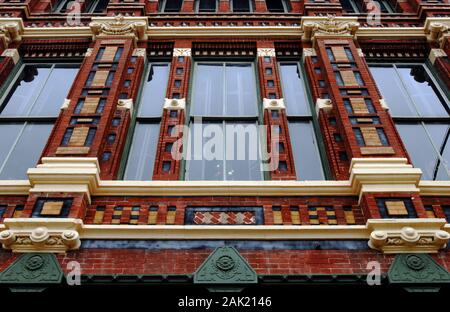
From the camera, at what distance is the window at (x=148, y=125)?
972 centimetres

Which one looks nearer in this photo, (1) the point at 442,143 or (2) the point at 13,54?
(1) the point at 442,143

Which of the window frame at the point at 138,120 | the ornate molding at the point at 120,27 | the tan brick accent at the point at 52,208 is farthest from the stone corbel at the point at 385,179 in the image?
the ornate molding at the point at 120,27

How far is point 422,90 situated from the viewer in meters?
11.8

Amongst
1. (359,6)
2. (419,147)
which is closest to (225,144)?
(419,147)

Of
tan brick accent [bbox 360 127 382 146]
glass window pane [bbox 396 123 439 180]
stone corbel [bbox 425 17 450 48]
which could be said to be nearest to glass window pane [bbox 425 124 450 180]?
glass window pane [bbox 396 123 439 180]

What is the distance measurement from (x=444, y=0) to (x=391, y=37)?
2.42 m

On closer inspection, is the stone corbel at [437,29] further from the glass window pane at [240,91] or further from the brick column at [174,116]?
the brick column at [174,116]

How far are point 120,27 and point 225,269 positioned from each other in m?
7.58

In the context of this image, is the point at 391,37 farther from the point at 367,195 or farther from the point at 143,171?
the point at 143,171

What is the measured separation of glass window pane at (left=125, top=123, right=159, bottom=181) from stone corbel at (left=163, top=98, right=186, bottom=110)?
521 mm

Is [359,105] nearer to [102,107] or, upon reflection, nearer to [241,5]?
[102,107]

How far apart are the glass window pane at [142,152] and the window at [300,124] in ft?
8.88

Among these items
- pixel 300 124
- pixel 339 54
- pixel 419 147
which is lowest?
pixel 419 147

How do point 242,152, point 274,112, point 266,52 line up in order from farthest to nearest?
1. point 266,52
2. point 274,112
3. point 242,152
